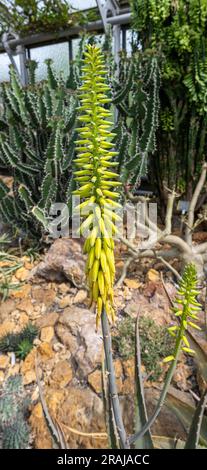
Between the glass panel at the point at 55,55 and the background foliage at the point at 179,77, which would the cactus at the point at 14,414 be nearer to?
the background foliage at the point at 179,77

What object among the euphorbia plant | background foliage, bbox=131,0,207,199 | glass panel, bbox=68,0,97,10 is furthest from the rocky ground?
glass panel, bbox=68,0,97,10

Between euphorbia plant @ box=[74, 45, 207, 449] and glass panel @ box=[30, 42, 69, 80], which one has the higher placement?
glass panel @ box=[30, 42, 69, 80]

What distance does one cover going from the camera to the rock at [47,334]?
2160 mm

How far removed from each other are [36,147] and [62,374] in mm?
2096

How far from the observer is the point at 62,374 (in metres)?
1.91

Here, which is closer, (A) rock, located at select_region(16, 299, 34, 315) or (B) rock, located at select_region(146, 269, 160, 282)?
(A) rock, located at select_region(16, 299, 34, 315)

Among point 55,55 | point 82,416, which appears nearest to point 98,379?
point 82,416

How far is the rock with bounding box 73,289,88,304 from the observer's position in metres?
2.43

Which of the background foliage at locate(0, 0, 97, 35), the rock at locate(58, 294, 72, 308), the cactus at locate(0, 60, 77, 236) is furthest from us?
the background foliage at locate(0, 0, 97, 35)

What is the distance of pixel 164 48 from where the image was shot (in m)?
2.89

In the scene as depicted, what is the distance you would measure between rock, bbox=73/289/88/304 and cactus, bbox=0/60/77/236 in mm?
661

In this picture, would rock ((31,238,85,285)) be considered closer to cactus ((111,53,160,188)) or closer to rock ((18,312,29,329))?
rock ((18,312,29,329))

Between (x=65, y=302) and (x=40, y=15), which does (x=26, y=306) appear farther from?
(x=40, y=15)

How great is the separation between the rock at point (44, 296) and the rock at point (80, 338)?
22 centimetres
